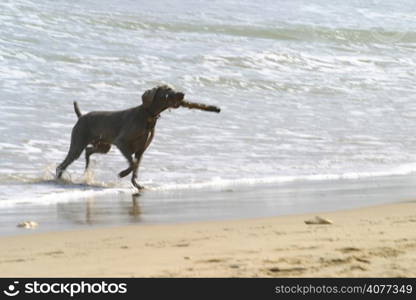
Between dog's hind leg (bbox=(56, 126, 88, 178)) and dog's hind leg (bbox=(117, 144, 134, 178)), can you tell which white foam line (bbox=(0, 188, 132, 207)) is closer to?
dog's hind leg (bbox=(117, 144, 134, 178))

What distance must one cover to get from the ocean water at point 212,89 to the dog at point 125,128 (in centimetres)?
22

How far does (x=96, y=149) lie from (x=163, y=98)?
2.84ft

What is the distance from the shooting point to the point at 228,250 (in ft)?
18.4

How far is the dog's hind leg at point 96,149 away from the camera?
991 centimetres

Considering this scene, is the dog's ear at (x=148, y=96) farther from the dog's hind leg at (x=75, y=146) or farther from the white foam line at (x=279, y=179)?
the white foam line at (x=279, y=179)

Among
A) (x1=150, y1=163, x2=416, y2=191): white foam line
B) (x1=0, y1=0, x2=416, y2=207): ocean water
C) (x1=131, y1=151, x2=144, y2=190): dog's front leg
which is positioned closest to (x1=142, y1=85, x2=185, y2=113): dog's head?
(x1=131, y1=151, x2=144, y2=190): dog's front leg

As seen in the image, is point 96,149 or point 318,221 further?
point 96,149

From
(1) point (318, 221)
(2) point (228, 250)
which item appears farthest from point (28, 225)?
(1) point (318, 221)

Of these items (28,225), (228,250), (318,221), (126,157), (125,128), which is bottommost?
(126,157)

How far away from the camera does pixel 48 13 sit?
61.1 feet

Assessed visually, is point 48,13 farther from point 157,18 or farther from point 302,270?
point 302,270

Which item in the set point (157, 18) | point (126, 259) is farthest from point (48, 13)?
point (126, 259)

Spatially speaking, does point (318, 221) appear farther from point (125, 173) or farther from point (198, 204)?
point (125, 173)

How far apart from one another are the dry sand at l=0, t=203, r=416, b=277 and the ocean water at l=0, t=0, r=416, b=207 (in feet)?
6.26
